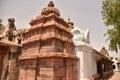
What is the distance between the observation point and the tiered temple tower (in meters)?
8.55

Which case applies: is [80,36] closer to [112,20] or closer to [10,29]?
[112,20]

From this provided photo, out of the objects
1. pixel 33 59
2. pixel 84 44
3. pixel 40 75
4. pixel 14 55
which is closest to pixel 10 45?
pixel 14 55

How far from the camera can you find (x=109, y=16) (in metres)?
13.7

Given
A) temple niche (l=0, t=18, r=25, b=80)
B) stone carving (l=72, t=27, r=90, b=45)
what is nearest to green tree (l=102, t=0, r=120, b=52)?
stone carving (l=72, t=27, r=90, b=45)

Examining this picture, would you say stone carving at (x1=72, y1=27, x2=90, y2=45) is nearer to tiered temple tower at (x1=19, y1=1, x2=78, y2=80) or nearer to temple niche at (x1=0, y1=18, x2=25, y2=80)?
tiered temple tower at (x1=19, y1=1, x2=78, y2=80)

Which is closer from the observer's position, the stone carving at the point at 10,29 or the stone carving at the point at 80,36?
the stone carving at the point at 80,36

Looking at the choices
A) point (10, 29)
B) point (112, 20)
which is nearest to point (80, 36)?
point (112, 20)

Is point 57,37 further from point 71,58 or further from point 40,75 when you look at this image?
point 40,75

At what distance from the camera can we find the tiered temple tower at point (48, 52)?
855cm

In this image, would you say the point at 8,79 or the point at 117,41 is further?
the point at 117,41

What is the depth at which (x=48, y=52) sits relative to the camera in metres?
8.81

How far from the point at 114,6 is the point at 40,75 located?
356 inches

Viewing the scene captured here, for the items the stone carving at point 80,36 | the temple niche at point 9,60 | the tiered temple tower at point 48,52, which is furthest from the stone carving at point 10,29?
the tiered temple tower at point 48,52

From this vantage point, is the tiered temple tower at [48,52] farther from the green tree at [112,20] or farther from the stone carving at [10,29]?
the stone carving at [10,29]
